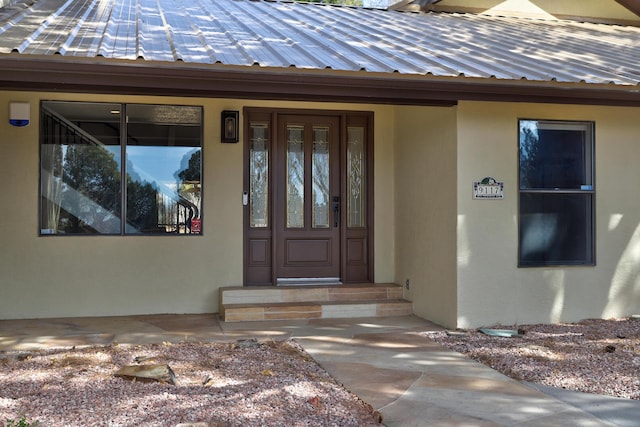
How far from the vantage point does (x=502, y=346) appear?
18.5 feet

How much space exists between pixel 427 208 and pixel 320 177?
1.63 metres

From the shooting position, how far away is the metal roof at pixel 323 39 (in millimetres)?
5676

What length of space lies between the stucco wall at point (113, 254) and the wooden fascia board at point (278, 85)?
165 cm

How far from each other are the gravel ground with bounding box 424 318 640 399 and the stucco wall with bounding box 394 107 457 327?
717mm

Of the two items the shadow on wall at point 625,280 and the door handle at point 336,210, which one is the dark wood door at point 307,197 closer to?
the door handle at point 336,210

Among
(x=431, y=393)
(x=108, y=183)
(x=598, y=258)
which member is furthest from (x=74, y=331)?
(x=598, y=258)

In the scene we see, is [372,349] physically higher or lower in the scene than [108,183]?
lower

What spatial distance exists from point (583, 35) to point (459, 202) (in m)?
4.15

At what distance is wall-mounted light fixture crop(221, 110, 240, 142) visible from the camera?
7.57 metres

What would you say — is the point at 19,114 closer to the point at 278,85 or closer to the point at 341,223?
the point at 278,85

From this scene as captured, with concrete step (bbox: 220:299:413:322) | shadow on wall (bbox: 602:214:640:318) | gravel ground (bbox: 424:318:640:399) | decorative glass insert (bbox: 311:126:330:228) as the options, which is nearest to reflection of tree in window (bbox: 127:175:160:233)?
concrete step (bbox: 220:299:413:322)

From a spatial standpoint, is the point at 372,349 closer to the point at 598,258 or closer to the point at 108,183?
the point at 598,258

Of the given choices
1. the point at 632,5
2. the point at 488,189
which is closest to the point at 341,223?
the point at 488,189

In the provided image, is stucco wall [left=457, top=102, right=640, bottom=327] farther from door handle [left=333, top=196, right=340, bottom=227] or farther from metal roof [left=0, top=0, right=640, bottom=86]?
door handle [left=333, top=196, right=340, bottom=227]
